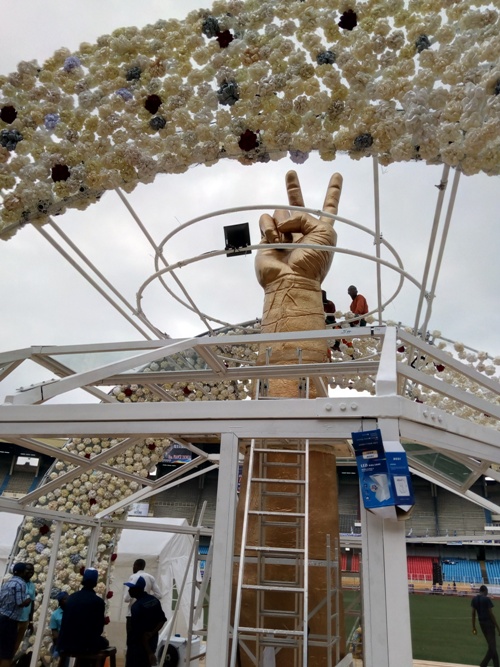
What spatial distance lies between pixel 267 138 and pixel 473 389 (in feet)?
20.7

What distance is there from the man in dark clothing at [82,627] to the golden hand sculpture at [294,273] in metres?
2.54

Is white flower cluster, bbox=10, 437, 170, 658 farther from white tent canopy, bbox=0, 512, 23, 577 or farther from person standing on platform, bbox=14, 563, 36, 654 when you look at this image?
white tent canopy, bbox=0, 512, 23, 577

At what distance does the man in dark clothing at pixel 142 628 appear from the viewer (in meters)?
5.05

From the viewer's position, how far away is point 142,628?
512cm

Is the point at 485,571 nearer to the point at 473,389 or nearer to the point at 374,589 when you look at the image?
the point at 473,389

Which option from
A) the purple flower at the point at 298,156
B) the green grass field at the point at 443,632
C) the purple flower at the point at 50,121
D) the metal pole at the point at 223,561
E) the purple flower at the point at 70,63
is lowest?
the green grass field at the point at 443,632

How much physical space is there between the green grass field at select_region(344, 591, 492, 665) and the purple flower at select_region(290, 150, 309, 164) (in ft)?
12.7

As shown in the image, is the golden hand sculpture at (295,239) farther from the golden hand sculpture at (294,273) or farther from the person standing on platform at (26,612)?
the person standing on platform at (26,612)

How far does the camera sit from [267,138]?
4191 millimetres

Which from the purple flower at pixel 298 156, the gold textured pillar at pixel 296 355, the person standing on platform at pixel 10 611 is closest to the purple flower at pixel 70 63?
the purple flower at pixel 298 156

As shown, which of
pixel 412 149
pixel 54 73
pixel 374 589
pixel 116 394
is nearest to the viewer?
pixel 374 589

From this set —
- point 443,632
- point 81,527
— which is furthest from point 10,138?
point 443,632

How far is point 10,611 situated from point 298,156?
5.59 meters

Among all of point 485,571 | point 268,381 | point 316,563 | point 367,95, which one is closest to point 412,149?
point 367,95
